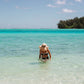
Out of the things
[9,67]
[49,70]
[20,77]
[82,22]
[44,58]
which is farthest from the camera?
[82,22]

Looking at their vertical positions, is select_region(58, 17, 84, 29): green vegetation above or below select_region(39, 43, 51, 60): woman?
above

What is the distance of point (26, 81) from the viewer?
5430 millimetres

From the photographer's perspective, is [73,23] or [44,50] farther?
[73,23]

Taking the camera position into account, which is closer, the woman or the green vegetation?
the woman

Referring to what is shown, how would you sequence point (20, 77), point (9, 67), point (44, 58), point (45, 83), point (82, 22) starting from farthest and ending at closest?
point (82, 22) < point (44, 58) < point (9, 67) < point (20, 77) < point (45, 83)

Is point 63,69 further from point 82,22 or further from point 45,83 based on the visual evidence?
point 82,22

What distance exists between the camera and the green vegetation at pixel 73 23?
124 metres

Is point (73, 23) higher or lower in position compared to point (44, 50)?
higher

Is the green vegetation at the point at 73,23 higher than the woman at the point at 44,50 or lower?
higher

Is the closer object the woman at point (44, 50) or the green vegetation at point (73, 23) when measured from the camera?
the woman at point (44, 50)

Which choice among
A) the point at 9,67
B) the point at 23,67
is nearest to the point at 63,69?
the point at 23,67

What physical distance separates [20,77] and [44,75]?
2.86ft

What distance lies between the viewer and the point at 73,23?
130125 mm

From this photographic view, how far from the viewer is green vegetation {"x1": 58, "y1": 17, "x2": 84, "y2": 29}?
4875 inches
